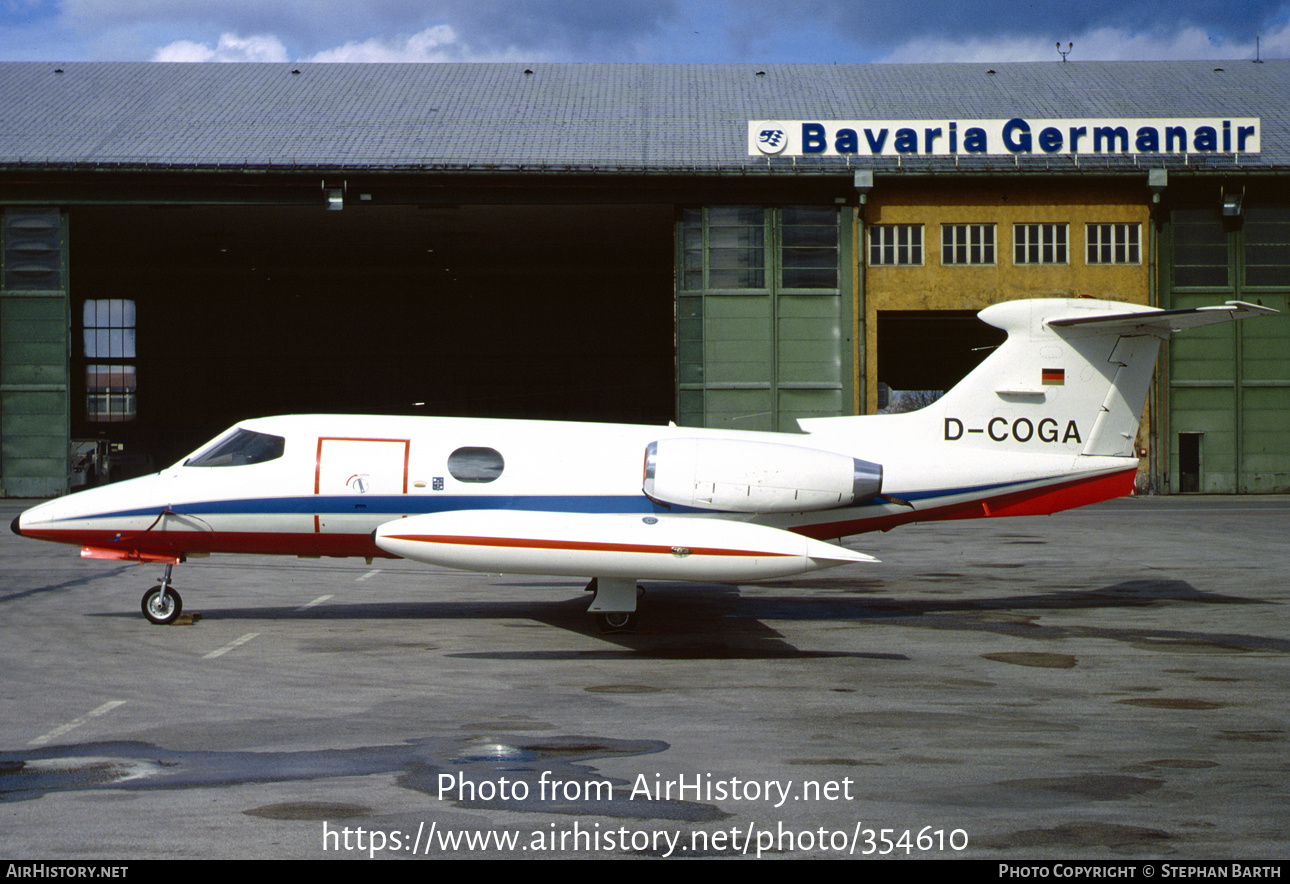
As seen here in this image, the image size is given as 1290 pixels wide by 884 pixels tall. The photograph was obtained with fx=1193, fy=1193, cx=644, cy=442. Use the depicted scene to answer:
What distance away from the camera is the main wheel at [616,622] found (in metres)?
14.7

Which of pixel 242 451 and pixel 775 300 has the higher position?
pixel 775 300

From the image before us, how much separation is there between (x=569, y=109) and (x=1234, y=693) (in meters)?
38.0

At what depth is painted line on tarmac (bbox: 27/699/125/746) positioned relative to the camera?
9.37m

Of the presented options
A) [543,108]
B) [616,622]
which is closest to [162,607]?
[616,622]

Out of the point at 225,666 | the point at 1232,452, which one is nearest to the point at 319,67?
the point at 1232,452

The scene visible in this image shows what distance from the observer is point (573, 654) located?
44.2 ft

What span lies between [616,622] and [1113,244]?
3313 centimetres

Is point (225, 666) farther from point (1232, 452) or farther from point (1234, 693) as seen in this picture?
point (1232, 452)

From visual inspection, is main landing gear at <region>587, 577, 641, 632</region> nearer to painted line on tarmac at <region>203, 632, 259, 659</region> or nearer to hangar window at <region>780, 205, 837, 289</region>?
painted line on tarmac at <region>203, 632, 259, 659</region>

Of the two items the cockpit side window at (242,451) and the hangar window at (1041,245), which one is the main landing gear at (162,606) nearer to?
the cockpit side window at (242,451)

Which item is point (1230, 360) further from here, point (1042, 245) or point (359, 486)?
point (359, 486)

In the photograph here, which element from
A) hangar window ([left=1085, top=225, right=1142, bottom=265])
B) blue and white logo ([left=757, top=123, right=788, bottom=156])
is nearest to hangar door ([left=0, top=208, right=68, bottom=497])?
blue and white logo ([left=757, top=123, right=788, bottom=156])

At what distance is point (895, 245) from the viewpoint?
41.9m

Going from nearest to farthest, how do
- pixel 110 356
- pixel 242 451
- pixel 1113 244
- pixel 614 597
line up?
pixel 614 597 → pixel 242 451 → pixel 1113 244 → pixel 110 356
